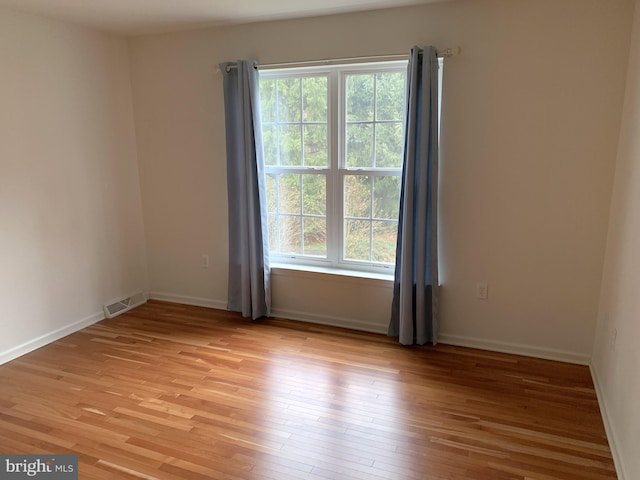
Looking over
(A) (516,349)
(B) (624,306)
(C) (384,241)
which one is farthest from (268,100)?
(B) (624,306)

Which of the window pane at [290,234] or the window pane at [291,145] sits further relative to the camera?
the window pane at [290,234]

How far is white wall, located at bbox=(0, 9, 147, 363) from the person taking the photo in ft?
10.1

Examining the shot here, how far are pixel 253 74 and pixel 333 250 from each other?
1.49m

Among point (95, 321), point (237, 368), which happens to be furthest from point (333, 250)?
point (95, 321)

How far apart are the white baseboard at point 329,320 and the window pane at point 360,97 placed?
1560 millimetres

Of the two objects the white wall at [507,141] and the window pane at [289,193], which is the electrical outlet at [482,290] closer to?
the white wall at [507,141]

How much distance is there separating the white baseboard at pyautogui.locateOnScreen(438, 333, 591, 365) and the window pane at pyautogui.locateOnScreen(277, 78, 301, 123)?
6.66ft

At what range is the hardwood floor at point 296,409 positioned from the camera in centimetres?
211

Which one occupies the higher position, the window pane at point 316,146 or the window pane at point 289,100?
the window pane at point 289,100

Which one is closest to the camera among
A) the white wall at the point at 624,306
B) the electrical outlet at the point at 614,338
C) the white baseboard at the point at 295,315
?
the white wall at the point at 624,306

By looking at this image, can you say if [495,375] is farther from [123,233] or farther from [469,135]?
[123,233]

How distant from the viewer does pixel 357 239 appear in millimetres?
3586

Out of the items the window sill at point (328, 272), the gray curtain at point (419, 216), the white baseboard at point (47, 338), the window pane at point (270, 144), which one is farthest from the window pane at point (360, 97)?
the white baseboard at point (47, 338)

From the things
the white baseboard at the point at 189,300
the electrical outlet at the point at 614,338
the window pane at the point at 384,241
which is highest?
the window pane at the point at 384,241
